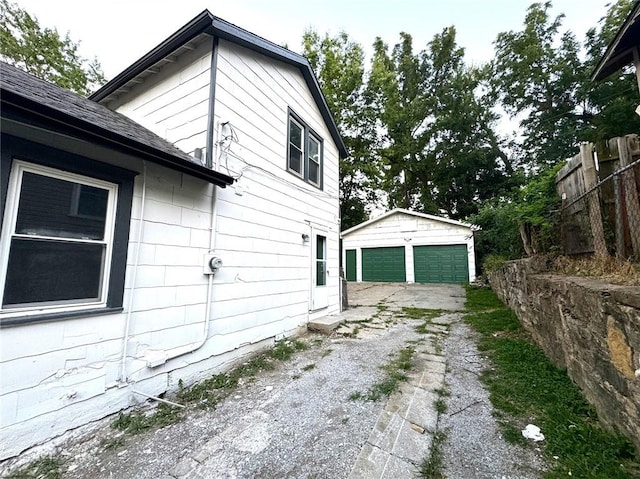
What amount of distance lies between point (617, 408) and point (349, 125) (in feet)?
57.0

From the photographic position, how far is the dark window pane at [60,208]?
6.82ft

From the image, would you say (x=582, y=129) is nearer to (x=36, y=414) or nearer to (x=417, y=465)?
(x=417, y=465)

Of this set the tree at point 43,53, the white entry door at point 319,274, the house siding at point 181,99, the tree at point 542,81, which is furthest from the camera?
the tree at point 542,81

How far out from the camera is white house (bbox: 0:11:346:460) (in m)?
2.02

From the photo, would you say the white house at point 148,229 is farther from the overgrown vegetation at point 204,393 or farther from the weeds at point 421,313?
the weeds at point 421,313

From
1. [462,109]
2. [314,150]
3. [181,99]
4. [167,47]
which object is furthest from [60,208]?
[462,109]

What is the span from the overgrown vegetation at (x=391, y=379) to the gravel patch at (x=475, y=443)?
51cm

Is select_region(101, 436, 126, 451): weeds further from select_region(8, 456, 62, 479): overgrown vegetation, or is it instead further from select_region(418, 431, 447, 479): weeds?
select_region(418, 431, 447, 479): weeds

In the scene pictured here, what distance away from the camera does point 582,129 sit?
14.3 metres

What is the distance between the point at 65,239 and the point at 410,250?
1330 centimetres

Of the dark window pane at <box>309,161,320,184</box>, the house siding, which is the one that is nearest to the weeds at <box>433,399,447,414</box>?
the house siding

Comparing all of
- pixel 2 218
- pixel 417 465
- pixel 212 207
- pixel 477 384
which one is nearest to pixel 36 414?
pixel 2 218

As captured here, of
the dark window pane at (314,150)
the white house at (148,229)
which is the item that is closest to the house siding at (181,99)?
the white house at (148,229)

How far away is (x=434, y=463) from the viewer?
71.9 inches
